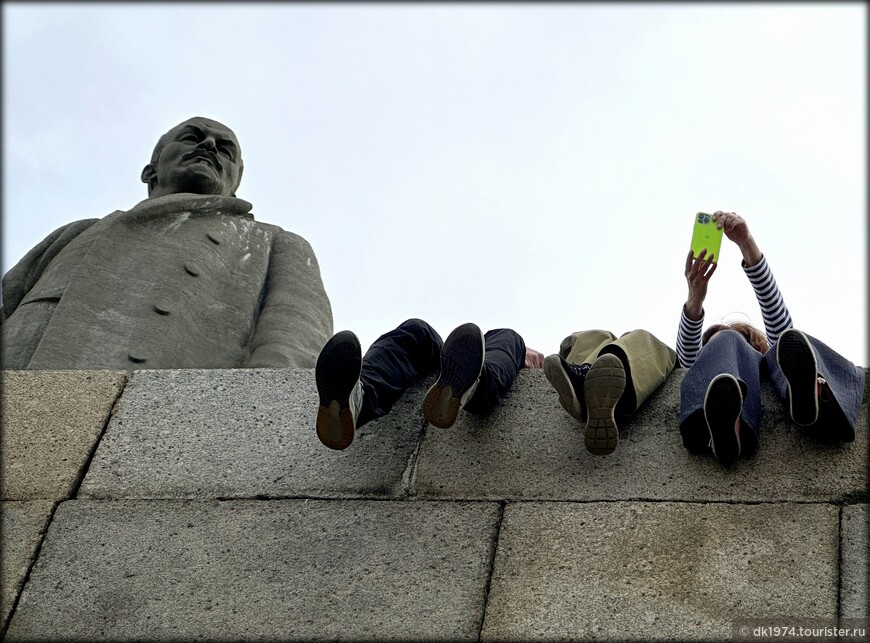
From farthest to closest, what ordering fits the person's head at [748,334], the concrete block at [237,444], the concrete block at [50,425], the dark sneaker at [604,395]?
the person's head at [748,334]
the concrete block at [50,425]
the concrete block at [237,444]
the dark sneaker at [604,395]

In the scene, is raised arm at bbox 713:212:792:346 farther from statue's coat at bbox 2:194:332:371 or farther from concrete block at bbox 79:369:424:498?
statue's coat at bbox 2:194:332:371

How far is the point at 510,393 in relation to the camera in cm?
459

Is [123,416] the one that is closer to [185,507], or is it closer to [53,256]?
[185,507]

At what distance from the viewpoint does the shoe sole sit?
4.10 m

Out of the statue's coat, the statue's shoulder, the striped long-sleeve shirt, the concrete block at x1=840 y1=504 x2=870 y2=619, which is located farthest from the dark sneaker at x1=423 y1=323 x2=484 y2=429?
the statue's shoulder

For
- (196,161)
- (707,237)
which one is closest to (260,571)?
(707,237)

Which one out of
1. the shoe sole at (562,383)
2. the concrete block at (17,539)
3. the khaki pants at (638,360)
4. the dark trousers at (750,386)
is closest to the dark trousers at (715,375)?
the dark trousers at (750,386)

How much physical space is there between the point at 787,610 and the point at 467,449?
1.26 meters

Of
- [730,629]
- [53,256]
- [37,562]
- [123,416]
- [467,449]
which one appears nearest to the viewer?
[730,629]

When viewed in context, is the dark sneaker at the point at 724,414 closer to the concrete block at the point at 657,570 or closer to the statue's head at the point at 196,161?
the concrete block at the point at 657,570

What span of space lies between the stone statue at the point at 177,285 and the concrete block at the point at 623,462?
57.3 inches

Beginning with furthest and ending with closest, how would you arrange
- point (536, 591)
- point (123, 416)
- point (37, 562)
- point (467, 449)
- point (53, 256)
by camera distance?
point (53, 256) < point (123, 416) < point (467, 449) < point (37, 562) < point (536, 591)

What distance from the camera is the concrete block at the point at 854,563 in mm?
3543

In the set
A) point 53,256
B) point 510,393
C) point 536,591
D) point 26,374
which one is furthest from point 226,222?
point 536,591
